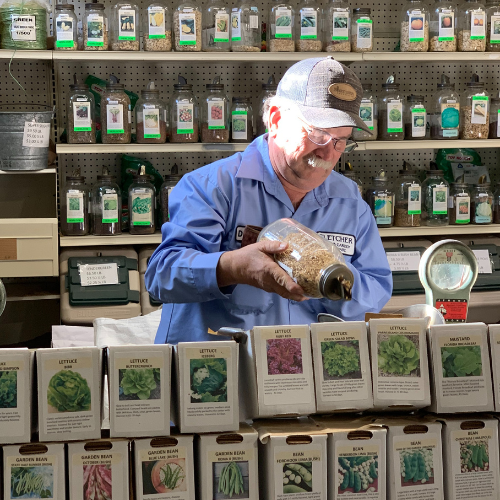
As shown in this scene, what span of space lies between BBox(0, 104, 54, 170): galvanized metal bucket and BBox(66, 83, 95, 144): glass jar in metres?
0.10

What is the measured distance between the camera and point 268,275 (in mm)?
1300

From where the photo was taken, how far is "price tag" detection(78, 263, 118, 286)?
3400 millimetres

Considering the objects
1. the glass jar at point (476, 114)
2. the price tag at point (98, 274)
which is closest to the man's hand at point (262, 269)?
the price tag at point (98, 274)

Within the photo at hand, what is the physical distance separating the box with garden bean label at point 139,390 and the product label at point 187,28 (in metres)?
2.51

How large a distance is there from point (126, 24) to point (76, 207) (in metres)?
0.90

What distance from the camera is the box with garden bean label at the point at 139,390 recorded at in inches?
43.3

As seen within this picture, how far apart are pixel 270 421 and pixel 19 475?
1.33ft

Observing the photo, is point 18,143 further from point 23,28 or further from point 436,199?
point 436,199

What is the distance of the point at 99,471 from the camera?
1.08m

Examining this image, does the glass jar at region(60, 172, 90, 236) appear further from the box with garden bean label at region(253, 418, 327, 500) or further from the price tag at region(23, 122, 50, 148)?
the box with garden bean label at region(253, 418, 327, 500)

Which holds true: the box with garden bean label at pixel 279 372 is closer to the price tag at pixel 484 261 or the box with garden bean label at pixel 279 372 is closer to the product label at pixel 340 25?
the product label at pixel 340 25

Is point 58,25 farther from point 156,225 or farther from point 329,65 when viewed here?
point 329,65

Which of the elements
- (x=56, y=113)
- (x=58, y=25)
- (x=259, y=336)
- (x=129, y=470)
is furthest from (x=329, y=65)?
(x=56, y=113)

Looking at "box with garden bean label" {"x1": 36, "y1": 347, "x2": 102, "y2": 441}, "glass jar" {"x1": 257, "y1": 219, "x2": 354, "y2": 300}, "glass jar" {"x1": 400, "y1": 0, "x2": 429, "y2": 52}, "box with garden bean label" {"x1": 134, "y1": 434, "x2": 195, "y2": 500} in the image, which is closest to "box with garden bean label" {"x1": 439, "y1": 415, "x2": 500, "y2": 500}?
"glass jar" {"x1": 257, "y1": 219, "x2": 354, "y2": 300}
